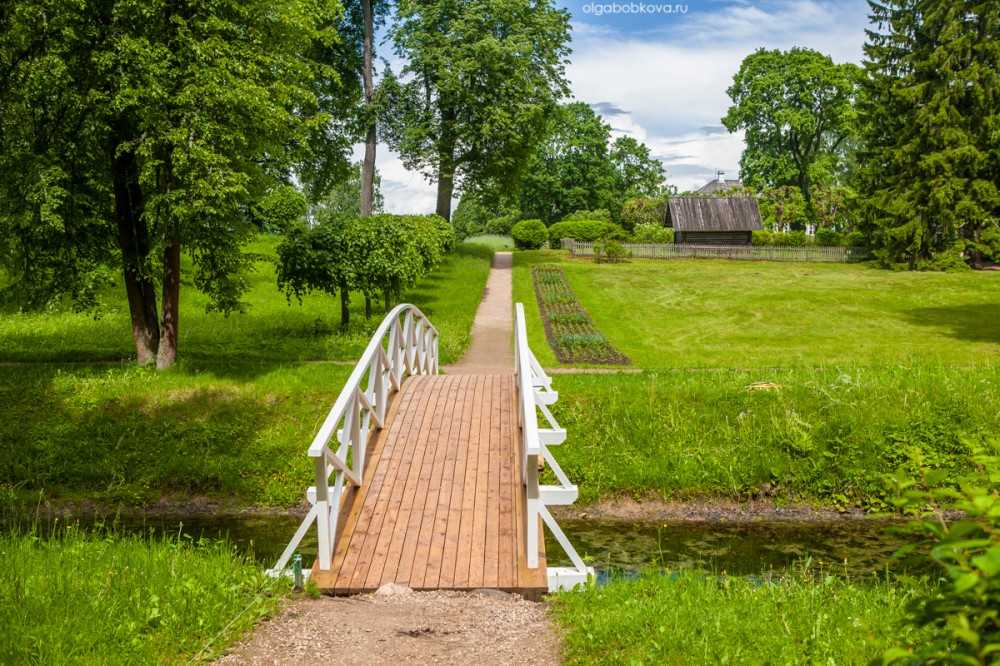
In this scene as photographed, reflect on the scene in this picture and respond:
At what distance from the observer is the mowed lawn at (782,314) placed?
78.1 ft

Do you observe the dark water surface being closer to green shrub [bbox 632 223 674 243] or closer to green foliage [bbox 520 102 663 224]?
green shrub [bbox 632 223 674 243]

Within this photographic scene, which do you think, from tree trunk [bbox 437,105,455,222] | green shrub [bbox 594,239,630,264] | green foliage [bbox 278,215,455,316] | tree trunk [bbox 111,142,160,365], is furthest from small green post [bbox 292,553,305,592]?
green shrub [bbox 594,239,630,264]

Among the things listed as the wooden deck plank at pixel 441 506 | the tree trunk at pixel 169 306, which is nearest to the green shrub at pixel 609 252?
the tree trunk at pixel 169 306

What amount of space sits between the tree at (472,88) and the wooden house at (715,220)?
18.9m

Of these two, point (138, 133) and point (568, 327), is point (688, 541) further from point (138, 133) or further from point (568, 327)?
point (568, 327)

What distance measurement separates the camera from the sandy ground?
5652 mm

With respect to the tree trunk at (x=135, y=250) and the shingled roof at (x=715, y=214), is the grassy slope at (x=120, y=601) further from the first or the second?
the shingled roof at (x=715, y=214)

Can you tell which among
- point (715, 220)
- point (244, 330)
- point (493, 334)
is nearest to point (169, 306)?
point (244, 330)

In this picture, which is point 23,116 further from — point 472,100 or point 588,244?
point 588,244

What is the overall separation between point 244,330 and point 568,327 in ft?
33.9

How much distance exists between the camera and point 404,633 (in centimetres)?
611

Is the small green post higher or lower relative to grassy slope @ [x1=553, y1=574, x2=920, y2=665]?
lower

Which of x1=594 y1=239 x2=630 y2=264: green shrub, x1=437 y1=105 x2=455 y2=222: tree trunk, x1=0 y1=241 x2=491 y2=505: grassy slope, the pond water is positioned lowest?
the pond water

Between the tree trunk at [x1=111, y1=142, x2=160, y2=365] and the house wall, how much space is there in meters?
45.7
